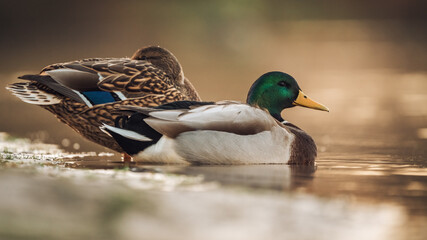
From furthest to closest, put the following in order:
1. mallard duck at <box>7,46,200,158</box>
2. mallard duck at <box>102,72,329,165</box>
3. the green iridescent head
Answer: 1. the green iridescent head
2. mallard duck at <box>7,46,200,158</box>
3. mallard duck at <box>102,72,329,165</box>

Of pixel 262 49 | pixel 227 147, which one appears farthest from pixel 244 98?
pixel 262 49

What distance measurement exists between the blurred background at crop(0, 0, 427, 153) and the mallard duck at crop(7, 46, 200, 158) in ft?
3.20

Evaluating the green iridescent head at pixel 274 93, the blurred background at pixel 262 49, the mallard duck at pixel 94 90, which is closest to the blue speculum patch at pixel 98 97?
the mallard duck at pixel 94 90

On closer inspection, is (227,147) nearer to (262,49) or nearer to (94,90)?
(94,90)

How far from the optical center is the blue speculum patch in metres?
7.70

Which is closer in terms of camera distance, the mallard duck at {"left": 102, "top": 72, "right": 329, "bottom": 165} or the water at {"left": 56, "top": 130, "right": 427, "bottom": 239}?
the water at {"left": 56, "top": 130, "right": 427, "bottom": 239}

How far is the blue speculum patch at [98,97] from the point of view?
25.3 ft

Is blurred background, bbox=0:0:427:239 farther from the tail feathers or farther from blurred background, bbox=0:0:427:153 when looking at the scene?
the tail feathers

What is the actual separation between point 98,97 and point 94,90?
3.6 inches

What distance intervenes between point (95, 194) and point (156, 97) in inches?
118

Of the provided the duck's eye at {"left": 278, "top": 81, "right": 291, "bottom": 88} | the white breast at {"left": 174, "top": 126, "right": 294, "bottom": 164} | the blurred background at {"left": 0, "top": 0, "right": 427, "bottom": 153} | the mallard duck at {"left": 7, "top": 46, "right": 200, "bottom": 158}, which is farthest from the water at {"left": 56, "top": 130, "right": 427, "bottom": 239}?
the blurred background at {"left": 0, "top": 0, "right": 427, "bottom": 153}

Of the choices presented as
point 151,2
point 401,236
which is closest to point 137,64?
point 401,236

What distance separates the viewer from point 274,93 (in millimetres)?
8242

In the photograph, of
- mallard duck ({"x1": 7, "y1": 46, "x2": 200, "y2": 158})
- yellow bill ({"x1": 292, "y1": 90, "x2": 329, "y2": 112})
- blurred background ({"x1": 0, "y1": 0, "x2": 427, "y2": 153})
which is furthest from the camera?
blurred background ({"x1": 0, "y1": 0, "x2": 427, "y2": 153})
